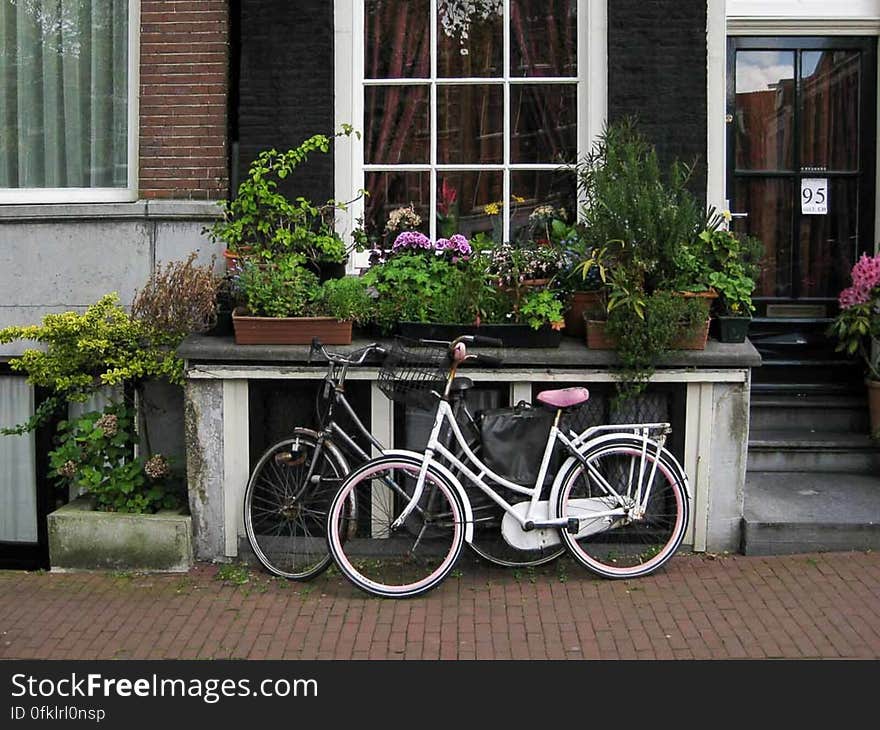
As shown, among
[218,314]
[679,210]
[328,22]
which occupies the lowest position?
[218,314]

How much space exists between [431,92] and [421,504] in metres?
2.89

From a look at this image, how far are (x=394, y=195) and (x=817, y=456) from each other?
3154 millimetres

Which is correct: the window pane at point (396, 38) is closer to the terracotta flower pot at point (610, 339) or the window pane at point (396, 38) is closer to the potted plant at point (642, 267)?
the potted plant at point (642, 267)

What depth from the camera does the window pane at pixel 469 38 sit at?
745cm

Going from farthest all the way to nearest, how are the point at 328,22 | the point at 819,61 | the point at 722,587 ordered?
the point at 819,61 < the point at 328,22 < the point at 722,587

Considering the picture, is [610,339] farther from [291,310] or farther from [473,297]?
[291,310]

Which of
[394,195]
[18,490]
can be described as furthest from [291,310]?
[18,490]

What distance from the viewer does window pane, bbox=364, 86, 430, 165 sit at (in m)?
7.50

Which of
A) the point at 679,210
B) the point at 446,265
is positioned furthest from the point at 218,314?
the point at 679,210

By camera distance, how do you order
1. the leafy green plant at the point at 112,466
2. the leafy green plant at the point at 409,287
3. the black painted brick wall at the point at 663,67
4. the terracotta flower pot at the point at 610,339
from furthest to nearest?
the black painted brick wall at the point at 663,67, the leafy green plant at the point at 112,466, the leafy green plant at the point at 409,287, the terracotta flower pot at the point at 610,339

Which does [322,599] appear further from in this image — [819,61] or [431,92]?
[819,61]

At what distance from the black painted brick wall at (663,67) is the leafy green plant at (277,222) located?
5.68ft

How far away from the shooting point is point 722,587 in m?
5.97

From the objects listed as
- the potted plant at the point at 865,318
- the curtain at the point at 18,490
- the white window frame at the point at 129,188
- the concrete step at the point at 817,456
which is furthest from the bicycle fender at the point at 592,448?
the curtain at the point at 18,490
